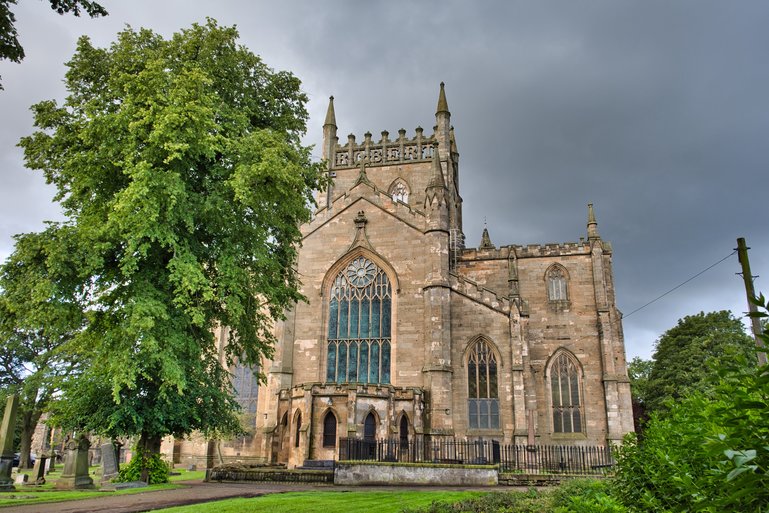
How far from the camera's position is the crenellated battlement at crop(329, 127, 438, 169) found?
144 feet

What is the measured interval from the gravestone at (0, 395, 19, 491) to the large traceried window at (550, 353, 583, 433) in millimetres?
25232

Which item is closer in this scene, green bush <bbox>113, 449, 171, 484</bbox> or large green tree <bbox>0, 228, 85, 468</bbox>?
large green tree <bbox>0, 228, 85, 468</bbox>

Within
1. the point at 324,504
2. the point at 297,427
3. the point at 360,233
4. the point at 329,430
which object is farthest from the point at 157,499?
the point at 360,233

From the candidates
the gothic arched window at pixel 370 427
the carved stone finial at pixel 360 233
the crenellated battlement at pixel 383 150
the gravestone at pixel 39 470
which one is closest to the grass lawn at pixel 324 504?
the gothic arched window at pixel 370 427

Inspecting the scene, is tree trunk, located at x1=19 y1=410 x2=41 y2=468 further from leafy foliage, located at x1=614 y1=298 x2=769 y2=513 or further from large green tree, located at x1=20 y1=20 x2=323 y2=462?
leafy foliage, located at x1=614 y1=298 x2=769 y2=513

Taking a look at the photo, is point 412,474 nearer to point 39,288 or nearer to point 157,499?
point 157,499

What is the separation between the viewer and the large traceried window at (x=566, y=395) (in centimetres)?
3103

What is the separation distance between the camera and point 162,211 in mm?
15266

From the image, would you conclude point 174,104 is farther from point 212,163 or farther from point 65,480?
point 65,480

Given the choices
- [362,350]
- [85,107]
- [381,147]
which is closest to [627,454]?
[85,107]

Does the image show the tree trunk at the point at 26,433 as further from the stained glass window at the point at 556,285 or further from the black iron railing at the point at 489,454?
the stained glass window at the point at 556,285

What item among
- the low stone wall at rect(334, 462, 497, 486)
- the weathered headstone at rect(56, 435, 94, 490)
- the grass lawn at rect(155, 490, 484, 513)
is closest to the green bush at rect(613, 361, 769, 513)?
the grass lawn at rect(155, 490, 484, 513)

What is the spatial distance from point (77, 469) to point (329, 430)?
10280 millimetres

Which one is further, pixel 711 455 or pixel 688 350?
pixel 688 350
